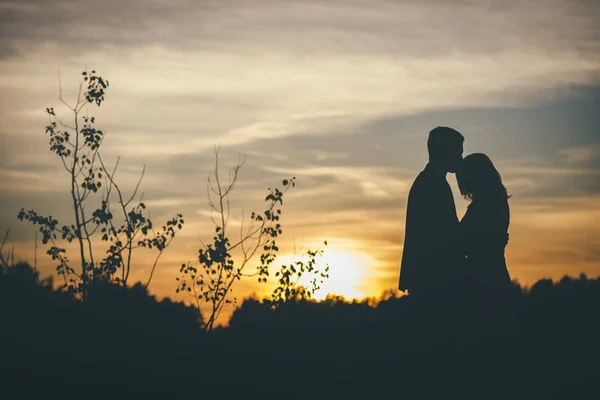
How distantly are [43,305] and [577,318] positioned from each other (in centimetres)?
1018

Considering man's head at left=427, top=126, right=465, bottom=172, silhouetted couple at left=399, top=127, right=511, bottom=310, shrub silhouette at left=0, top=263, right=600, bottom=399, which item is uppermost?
man's head at left=427, top=126, right=465, bottom=172

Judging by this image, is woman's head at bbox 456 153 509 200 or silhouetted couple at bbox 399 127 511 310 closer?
silhouetted couple at bbox 399 127 511 310

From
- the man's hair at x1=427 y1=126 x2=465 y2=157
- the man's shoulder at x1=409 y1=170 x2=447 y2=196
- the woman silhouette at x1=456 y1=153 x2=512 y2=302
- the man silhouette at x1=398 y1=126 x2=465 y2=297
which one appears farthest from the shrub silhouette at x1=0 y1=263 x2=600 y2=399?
the man's hair at x1=427 y1=126 x2=465 y2=157

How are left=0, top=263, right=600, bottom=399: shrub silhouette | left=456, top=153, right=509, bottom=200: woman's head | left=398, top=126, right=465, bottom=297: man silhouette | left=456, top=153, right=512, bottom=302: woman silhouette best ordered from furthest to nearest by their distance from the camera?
left=456, top=153, right=509, bottom=200: woman's head
left=456, top=153, right=512, bottom=302: woman silhouette
left=0, top=263, right=600, bottom=399: shrub silhouette
left=398, top=126, right=465, bottom=297: man silhouette

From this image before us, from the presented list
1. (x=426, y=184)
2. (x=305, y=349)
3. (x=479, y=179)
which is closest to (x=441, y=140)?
(x=426, y=184)

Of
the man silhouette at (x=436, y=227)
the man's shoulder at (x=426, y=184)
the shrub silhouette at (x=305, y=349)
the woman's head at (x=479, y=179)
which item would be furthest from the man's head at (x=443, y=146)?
the shrub silhouette at (x=305, y=349)

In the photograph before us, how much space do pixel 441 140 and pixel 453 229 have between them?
1.23m

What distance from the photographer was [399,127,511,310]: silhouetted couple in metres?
10.2

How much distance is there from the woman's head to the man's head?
0.40 metres

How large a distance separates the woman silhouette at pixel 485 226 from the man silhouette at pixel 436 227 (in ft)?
1.00

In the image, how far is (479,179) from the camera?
10672 millimetres

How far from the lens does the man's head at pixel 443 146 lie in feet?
33.4

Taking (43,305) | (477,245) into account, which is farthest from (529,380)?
(43,305)

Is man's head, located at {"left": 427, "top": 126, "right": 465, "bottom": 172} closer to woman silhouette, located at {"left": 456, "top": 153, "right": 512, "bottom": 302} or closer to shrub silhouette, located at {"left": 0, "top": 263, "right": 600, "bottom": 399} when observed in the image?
woman silhouette, located at {"left": 456, "top": 153, "right": 512, "bottom": 302}
